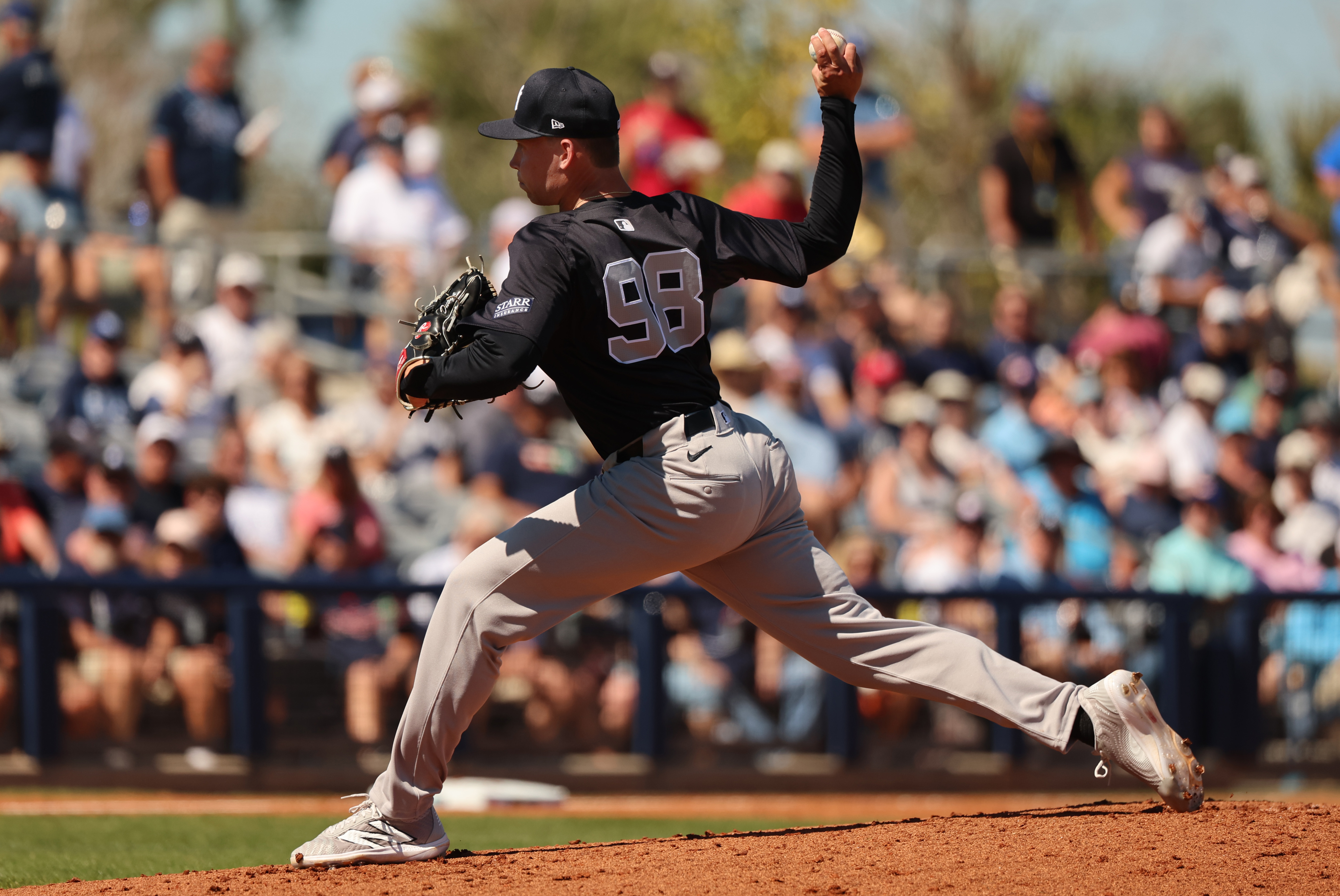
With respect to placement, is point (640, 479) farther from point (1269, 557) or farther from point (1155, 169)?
point (1155, 169)

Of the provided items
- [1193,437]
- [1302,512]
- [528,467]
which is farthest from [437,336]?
[1193,437]

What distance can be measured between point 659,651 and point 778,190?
401 cm

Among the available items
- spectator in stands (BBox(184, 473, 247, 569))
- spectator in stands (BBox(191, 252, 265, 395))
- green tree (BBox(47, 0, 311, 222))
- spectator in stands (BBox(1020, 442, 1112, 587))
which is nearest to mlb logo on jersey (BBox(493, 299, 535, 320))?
spectator in stands (BBox(184, 473, 247, 569))

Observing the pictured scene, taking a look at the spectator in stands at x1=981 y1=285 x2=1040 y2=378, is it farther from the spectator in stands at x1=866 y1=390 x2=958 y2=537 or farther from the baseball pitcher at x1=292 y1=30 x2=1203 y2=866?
the baseball pitcher at x1=292 y1=30 x2=1203 y2=866

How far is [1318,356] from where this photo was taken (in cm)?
1220

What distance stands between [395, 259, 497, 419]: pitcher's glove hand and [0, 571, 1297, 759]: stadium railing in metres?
4.28

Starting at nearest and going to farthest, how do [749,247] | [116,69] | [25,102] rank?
1. [749,247]
2. [25,102]
3. [116,69]

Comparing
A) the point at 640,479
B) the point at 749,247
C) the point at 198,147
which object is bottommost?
the point at 640,479

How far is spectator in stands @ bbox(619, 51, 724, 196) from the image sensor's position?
11102 mm

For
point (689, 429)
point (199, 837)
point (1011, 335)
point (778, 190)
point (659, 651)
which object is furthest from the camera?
point (1011, 335)

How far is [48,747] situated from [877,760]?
4.27m

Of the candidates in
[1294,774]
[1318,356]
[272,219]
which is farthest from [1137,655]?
[272,219]

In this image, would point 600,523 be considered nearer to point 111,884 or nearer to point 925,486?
point 111,884

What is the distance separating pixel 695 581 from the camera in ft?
13.9
